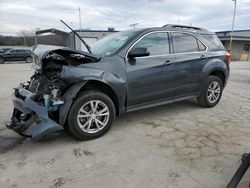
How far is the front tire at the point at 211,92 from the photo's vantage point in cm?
497

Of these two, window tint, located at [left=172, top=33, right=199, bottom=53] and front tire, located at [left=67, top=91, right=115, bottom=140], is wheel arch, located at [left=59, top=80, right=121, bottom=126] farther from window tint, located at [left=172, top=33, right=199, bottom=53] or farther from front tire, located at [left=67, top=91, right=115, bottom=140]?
window tint, located at [left=172, top=33, right=199, bottom=53]

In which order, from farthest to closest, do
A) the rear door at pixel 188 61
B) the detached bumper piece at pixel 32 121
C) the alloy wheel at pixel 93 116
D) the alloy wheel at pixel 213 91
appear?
the alloy wheel at pixel 213 91 < the rear door at pixel 188 61 < the alloy wheel at pixel 93 116 < the detached bumper piece at pixel 32 121

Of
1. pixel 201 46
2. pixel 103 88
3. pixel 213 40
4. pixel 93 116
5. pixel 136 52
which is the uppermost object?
pixel 213 40

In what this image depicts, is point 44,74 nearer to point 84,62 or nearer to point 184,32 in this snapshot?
point 84,62

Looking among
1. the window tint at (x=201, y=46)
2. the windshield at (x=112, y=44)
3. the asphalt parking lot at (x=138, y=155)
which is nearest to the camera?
the asphalt parking lot at (x=138, y=155)

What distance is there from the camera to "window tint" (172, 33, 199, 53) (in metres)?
4.42

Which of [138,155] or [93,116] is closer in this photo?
[138,155]

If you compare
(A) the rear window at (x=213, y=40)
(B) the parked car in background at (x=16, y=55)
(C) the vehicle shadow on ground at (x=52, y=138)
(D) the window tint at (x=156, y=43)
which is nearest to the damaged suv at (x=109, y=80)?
(D) the window tint at (x=156, y=43)

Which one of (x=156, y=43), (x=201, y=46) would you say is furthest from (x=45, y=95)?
(x=201, y=46)

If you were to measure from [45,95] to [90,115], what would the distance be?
740 mm

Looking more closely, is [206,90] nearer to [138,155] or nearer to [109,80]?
[109,80]

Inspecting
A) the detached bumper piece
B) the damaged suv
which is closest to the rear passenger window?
the damaged suv

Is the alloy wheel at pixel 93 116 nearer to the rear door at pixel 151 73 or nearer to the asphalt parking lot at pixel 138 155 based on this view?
the asphalt parking lot at pixel 138 155

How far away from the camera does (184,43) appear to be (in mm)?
4566
